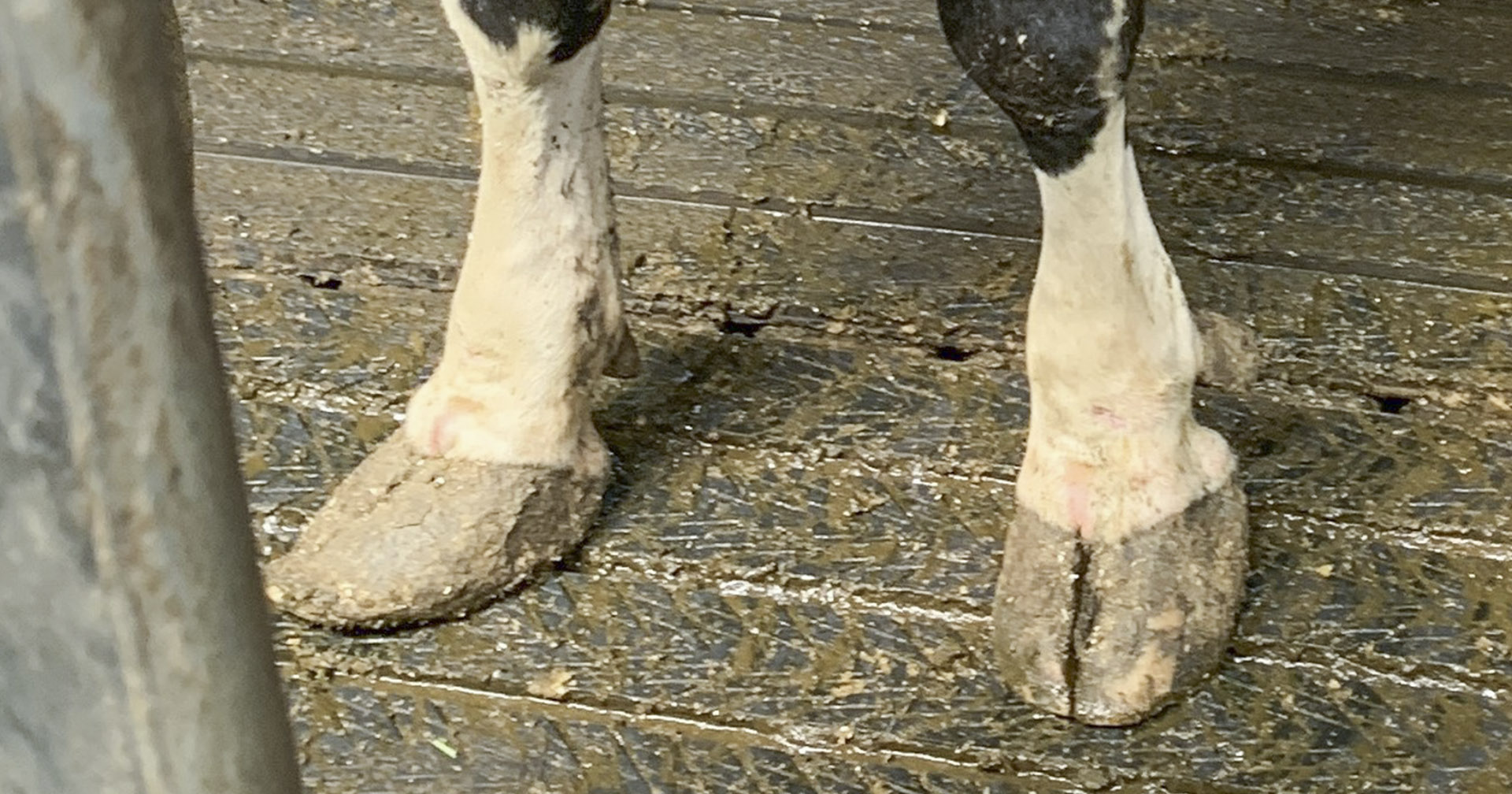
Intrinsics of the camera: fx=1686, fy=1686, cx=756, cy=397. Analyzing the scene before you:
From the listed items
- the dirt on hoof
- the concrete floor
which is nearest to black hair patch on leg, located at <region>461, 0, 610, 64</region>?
the concrete floor

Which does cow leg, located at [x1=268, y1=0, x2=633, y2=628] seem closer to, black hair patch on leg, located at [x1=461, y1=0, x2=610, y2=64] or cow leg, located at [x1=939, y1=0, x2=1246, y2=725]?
black hair patch on leg, located at [x1=461, y1=0, x2=610, y2=64]

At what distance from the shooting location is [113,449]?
0.40 meters

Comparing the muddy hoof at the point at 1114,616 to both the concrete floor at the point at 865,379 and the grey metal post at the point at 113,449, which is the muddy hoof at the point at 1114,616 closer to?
the concrete floor at the point at 865,379

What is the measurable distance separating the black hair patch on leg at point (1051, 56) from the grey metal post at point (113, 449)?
0.61 metres

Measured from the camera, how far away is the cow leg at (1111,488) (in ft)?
3.44

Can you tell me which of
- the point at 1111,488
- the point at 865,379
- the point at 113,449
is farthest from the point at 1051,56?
the point at 113,449

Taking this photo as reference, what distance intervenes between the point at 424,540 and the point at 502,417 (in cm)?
10

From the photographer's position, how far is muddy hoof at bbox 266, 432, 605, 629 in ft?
3.75

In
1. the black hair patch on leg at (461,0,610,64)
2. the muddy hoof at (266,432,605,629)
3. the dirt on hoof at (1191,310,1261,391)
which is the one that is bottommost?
the muddy hoof at (266,432,605,629)

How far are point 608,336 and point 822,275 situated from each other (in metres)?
0.30

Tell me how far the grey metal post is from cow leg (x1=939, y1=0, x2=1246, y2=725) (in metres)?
0.67

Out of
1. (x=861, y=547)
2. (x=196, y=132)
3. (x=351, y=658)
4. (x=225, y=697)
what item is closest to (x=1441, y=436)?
(x=861, y=547)

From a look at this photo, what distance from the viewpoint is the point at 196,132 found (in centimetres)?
170

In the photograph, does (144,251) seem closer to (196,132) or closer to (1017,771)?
(1017,771)
